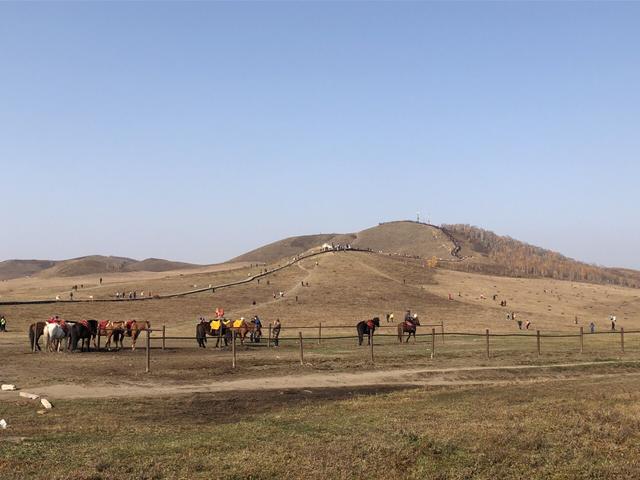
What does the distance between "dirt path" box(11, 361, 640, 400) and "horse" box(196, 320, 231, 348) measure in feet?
46.5

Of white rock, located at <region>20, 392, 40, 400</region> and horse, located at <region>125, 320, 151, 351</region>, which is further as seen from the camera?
horse, located at <region>125, 320, 151, 351</region>

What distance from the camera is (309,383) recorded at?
25.6 m

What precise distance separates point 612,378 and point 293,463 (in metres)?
20.7

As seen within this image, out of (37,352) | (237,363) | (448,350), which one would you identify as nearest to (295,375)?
(237,363)

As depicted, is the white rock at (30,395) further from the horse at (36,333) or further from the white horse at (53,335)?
the horse at (36,333)

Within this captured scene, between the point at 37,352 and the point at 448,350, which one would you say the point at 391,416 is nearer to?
the point at 448,350

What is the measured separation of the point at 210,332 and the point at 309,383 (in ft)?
56.7

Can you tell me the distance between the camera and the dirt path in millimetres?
22172

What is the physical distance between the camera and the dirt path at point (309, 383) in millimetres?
22172

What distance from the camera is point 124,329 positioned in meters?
38.6

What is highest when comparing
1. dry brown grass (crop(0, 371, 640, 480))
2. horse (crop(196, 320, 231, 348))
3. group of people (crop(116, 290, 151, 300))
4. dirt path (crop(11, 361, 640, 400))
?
group of people (crop(116, 290, 151, 300))

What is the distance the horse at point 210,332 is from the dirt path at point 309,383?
14.2m

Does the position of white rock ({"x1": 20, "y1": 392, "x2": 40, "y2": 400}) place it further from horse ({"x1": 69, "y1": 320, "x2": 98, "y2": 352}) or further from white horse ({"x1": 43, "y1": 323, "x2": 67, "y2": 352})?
horse ({"x1": 69, "y1": 320, "x2": 98, "y2": 352})

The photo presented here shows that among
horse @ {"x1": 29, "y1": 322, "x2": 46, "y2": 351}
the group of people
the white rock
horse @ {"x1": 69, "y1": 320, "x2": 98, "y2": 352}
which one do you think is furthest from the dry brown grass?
the group of people
